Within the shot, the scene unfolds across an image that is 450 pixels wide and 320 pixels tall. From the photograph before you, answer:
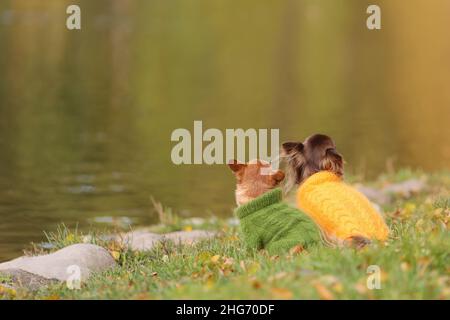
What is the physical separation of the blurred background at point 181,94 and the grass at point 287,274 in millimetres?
5311

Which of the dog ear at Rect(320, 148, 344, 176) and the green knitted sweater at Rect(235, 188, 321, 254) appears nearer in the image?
the green knitted sweater at Rect(235, 188, 321, 254)

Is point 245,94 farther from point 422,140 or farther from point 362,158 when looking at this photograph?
point 362,158

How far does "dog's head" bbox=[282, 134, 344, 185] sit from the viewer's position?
30.6ft

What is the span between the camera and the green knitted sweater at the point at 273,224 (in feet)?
29.3

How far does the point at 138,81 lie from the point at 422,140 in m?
14.4

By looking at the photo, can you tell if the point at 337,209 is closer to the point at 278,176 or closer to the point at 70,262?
the point at 278,176

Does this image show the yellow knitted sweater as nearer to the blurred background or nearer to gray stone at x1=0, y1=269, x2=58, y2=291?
gray stone at x1=0, y1=269, x2=58, y2=291

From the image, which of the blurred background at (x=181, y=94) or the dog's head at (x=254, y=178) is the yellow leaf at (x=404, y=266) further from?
the blurred background at (x=181, y=94)

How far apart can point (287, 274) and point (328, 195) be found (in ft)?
6.09

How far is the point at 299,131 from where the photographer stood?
27.3 meters

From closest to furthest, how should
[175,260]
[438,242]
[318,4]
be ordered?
[438,242] < [175,260] < [318,4]

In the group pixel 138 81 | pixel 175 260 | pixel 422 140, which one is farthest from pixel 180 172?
pixel 138 81

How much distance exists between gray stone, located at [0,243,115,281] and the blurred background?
399 cm

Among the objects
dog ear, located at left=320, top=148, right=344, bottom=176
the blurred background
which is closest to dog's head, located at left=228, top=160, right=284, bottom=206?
dog ear, located at left=320, top=148, right=344, bottom=176
